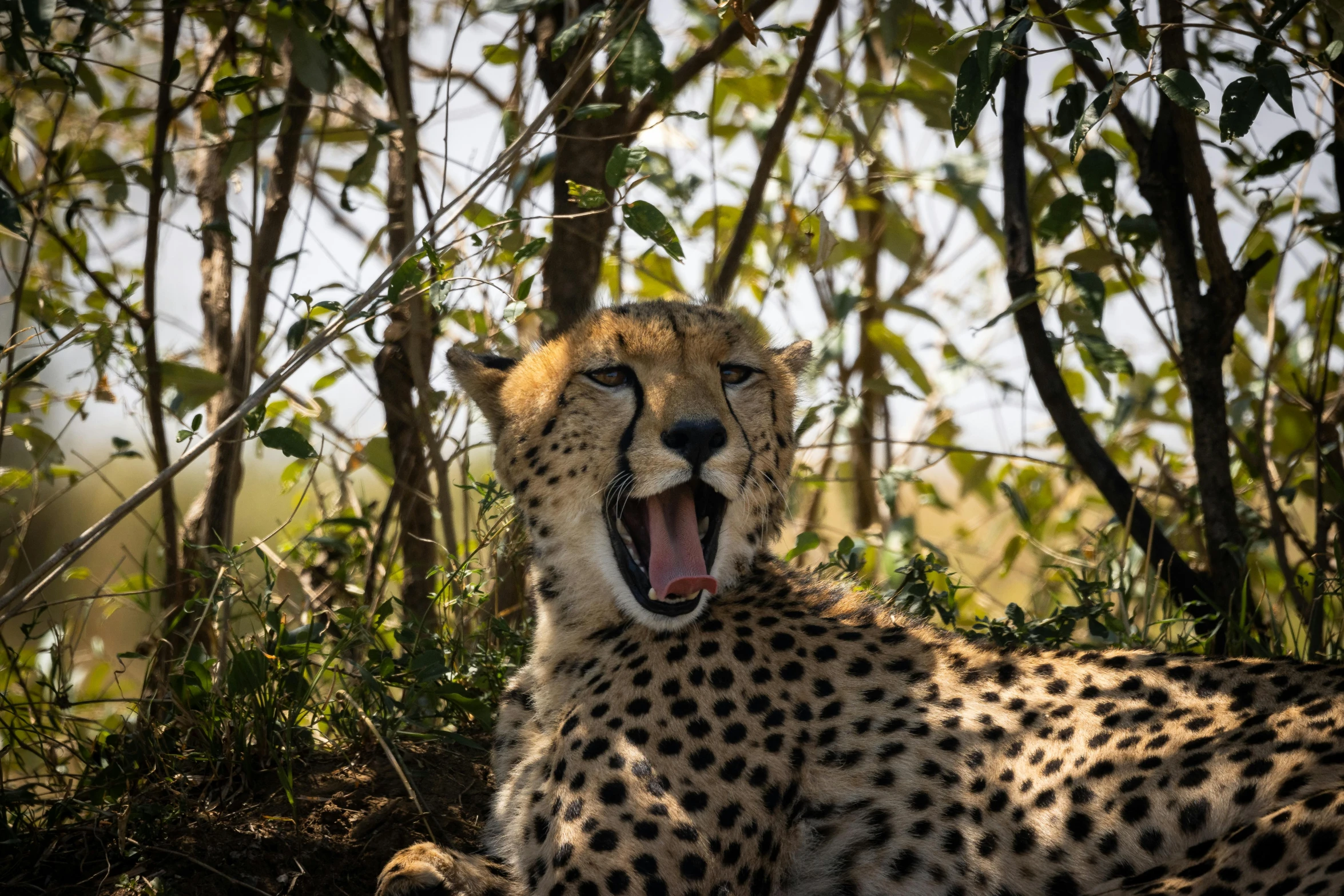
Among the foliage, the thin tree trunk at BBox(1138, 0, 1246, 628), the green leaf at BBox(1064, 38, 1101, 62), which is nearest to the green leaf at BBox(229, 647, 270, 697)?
the foliage

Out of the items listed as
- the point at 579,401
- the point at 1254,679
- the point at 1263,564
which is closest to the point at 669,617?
the point at 579,401

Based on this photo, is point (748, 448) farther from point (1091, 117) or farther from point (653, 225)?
point (1091, 117)

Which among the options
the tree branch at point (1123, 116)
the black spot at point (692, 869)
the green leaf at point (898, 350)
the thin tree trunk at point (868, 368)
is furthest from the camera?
the thin tree trunk at point (868, 368)

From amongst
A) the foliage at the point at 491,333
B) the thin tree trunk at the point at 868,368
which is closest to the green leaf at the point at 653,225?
the foliage at the point at 491,333

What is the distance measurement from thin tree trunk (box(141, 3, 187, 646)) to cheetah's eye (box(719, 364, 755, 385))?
1.57 metres

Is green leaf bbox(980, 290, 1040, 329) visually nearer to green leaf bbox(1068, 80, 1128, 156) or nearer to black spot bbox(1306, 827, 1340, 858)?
green leaf bbox(1068, 80, 1128, 156)

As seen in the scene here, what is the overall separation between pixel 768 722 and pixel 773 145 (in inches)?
80.2

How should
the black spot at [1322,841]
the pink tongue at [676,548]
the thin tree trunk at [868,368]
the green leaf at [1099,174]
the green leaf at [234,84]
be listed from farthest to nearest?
the thin tree trunk at [868,368] → the green leaf at [1099,174] → the green leaf at [234,84] → the pink tongue at [676,548] → the black spot at [1322,841]

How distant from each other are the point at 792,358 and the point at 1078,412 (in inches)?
38.9

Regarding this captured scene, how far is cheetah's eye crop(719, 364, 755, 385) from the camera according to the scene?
2.68 m

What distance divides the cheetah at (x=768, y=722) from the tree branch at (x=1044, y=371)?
3.40 feet

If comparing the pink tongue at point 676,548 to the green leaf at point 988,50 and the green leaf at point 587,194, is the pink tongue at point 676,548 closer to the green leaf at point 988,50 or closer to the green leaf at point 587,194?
the green leaf at point 587,194

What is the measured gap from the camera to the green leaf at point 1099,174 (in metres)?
3.03

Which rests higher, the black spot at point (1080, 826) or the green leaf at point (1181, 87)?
the green leaf at point (1181, 87)
